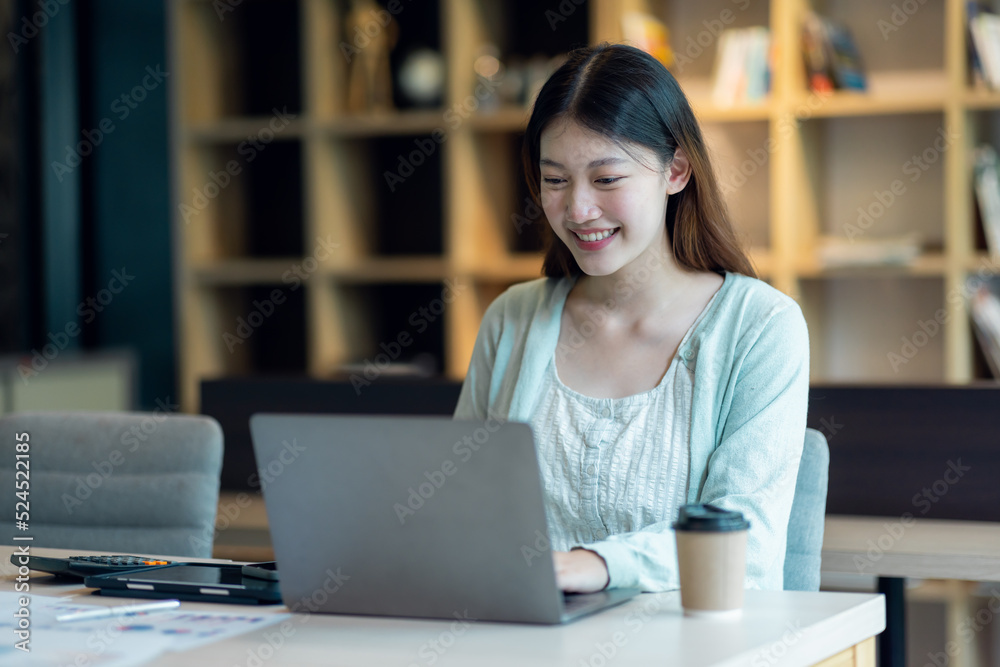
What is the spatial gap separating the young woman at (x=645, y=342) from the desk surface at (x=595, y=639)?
0.26m

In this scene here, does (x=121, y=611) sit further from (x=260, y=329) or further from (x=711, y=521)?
(x=260, y=329)

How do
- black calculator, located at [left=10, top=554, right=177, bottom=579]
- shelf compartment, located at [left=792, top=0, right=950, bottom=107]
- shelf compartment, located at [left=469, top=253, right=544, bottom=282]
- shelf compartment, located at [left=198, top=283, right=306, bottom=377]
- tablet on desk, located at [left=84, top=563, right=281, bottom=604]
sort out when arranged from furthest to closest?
shelf compartment, located at [left=198, top=283, right=306, bottom=377], shelf compartment, located at [left=469, top=253, right=544, bottom=282], shelf compartment, located at [left=792, top=0, right=950, bottom=107], black calculator, located at [left=10, top=554, right=177, bottom=579], tablet on desk, located at [left=84, top=563, right=281, bottom=604]

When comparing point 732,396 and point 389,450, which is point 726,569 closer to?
point 389,450

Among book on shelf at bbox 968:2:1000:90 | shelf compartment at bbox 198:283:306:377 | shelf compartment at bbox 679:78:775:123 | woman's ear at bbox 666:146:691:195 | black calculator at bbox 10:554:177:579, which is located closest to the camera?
black calculator at bbox 10:554:177:579

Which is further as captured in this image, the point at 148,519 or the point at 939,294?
the point at 939,294

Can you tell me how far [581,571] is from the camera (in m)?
1.24

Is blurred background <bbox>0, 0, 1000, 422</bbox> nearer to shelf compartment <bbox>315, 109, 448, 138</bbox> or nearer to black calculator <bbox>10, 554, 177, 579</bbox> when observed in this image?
shelf compartment <bbox>315, 109, 448, 138</bbox>

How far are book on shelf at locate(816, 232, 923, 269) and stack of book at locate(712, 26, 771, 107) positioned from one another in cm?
49

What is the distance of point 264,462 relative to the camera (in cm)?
118

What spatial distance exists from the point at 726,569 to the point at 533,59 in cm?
299

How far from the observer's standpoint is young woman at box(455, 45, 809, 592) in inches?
61.3

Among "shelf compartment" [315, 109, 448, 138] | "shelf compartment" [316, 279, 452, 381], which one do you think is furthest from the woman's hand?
"shelf compartment" [316, 279, 452, 381]

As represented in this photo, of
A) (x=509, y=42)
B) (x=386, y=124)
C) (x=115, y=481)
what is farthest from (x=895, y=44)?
(x=115, y=481)

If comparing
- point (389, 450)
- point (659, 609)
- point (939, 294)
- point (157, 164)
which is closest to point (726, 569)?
point (659, 609)
